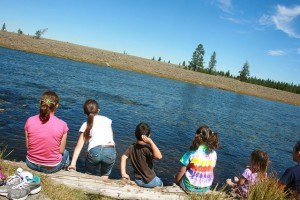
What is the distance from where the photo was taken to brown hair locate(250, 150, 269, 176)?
7008 millimetres

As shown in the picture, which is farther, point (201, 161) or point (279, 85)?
point (279, 85)

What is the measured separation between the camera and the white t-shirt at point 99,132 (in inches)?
281

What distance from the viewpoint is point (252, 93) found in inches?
3681

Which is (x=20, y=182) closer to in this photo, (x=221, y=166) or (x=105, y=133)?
(x=105, y=133)

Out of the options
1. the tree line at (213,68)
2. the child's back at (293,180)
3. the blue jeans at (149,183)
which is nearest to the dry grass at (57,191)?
the blue jeans at (149,183)

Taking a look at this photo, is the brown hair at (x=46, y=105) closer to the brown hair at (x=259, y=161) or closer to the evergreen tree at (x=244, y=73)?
the brown hair at (x=259, y=161)

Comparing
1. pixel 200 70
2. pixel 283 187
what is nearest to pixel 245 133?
pixel 283 187

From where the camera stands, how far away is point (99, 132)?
23.5ft

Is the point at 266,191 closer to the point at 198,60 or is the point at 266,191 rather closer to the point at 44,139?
the point at 44,139

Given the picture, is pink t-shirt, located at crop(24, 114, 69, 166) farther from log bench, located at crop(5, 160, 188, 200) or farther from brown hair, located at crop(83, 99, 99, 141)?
brown hair, located at crop(83, 99, 99, 141)

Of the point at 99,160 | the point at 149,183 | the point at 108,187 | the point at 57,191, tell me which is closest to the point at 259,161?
the point at 149,183

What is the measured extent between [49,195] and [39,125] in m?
1.46

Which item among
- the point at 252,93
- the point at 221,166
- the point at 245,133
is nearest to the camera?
the point at 221,166

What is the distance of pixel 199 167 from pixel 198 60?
396 feet
